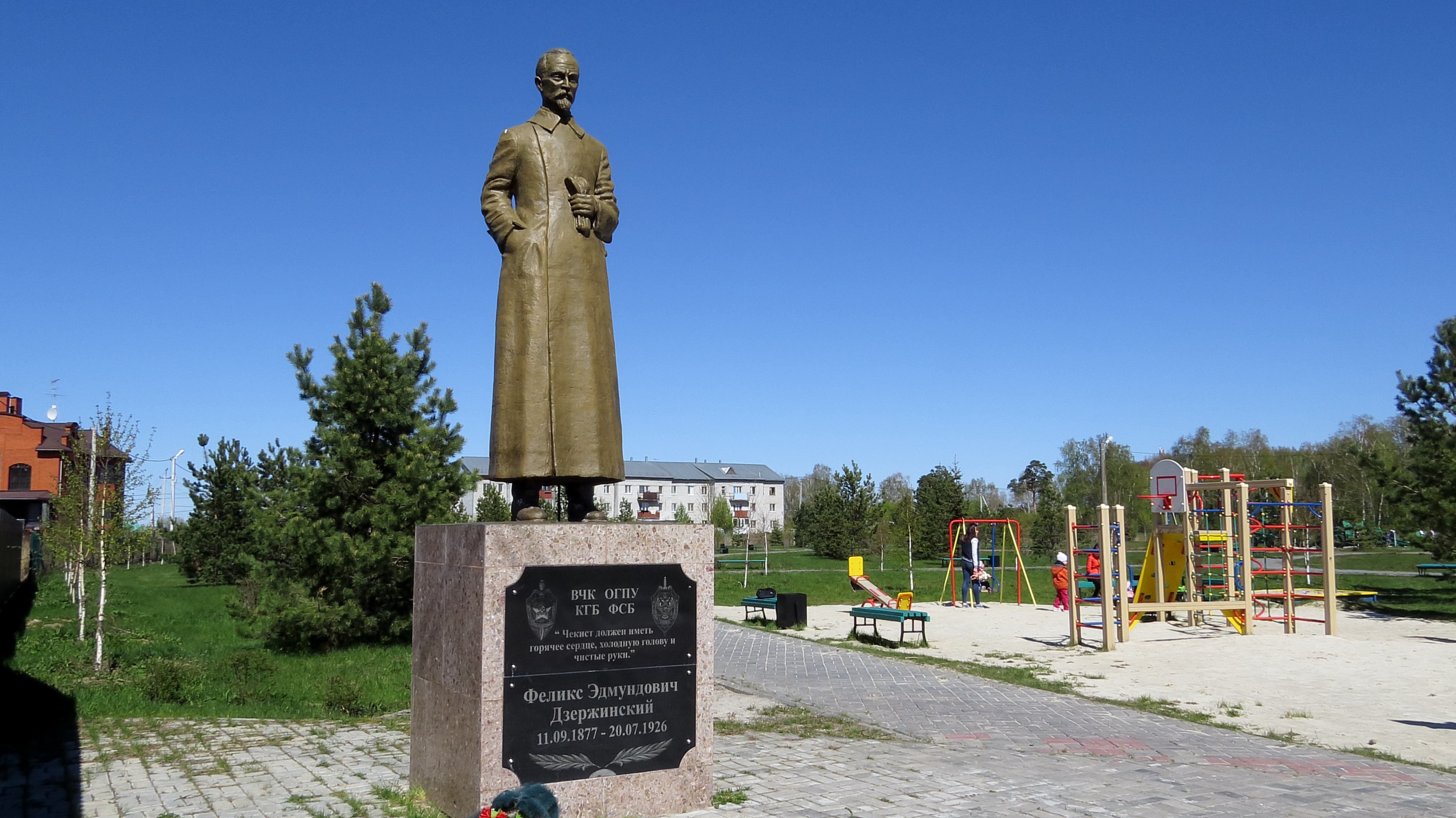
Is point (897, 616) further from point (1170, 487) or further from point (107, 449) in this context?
point (107, 449)

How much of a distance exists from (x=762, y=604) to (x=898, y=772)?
481 inches

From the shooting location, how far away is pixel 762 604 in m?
18.3

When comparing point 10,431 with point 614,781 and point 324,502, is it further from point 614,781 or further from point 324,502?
point 614,781

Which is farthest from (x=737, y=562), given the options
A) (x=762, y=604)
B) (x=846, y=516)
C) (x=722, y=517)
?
(x=722, y=517)

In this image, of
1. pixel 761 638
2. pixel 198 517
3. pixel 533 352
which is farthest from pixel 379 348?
pixel 198 517

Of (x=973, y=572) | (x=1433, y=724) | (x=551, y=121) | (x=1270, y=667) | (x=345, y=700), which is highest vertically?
(x=551, y=121)

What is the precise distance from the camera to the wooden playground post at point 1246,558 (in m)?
15.7

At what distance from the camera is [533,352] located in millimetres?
5469

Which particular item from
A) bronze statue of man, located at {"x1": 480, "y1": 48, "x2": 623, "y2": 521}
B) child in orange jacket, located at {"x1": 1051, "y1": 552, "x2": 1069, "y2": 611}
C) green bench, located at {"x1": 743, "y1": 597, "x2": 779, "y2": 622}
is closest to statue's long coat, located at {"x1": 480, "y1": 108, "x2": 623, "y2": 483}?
bronze statue of man, located at {"x1": 480, "y1": 48, "x2": 623, "y2": 521}

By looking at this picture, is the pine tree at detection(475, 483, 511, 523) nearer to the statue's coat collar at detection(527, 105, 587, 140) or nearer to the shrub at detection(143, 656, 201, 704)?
the shrub at detection(143, 656, 201, 704)

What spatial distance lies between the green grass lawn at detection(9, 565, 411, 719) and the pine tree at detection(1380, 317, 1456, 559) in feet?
62.3

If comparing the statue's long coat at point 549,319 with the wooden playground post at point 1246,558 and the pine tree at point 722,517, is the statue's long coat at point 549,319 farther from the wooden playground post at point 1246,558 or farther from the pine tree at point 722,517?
the pine tree at point 722,517

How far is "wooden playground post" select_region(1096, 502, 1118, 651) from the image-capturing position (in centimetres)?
1428

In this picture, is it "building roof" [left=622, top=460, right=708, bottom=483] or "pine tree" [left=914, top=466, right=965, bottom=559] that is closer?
"pine tree" [left=914, top=466, right=965, bottom=559]
